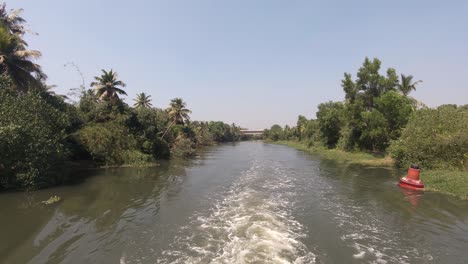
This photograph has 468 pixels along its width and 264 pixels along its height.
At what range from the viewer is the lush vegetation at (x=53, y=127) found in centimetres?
1586

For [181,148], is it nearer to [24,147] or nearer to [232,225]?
[24,147]

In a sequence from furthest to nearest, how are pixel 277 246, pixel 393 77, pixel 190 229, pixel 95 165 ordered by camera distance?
pixel 393 77
pixel 95 165
pixel 190 229
pixel 277 246

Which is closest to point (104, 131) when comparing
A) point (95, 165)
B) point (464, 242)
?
point (95, 165)

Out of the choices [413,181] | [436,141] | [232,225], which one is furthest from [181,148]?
[232,225]

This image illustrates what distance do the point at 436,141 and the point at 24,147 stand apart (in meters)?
26.0

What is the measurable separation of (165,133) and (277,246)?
3224 centimetres

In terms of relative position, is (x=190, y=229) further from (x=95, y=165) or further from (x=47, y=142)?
(x=95, y=165)

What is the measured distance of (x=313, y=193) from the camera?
16672 mm

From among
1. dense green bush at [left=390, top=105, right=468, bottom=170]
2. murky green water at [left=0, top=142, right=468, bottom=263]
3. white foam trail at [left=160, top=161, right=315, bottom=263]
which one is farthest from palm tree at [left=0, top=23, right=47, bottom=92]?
dense green bush at [left=390, top=105, right=468, bottom=170]

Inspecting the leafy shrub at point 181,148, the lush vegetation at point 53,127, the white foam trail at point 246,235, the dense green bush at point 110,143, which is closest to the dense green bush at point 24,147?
the lush vegetation at point 53,127

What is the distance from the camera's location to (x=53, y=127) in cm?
2070

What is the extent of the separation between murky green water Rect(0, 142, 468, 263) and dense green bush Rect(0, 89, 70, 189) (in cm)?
133

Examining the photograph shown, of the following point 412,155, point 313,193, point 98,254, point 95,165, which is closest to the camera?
point 98,254

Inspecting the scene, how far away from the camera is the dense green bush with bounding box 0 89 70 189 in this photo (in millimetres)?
15352
